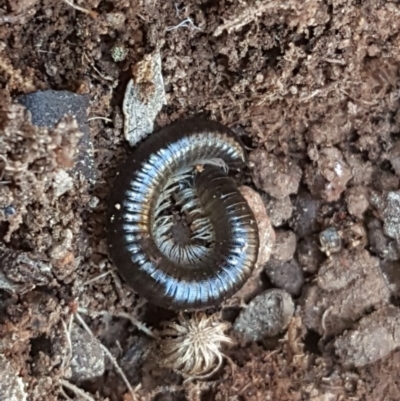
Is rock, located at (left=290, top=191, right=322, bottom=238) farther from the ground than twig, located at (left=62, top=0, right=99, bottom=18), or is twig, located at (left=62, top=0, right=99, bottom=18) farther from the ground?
twig, located at (left=62, top=0, right=99, bottom=18)

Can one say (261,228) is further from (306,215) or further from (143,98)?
(143,98)

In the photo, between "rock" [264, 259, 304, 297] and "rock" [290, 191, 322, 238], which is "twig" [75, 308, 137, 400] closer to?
"rock" [264, 259, 304, 297]

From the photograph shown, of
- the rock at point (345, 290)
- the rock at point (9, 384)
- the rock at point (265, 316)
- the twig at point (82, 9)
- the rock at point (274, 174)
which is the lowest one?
the rock at point (9, 384)

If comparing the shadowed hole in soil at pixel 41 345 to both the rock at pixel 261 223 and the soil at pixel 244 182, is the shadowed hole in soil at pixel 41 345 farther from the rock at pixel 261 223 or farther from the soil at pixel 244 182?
the rock at pixel 261 223

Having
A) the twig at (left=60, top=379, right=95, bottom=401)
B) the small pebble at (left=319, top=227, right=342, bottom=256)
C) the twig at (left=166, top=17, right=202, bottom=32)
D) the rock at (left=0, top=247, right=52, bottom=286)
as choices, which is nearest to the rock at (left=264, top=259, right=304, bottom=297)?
the small pebble at (left=319, top=227, right=342, bottom=256)

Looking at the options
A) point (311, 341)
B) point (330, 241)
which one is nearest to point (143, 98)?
point (330, 241)

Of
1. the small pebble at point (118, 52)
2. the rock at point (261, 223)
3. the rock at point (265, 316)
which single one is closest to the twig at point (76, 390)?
the rock at point (265, 316)

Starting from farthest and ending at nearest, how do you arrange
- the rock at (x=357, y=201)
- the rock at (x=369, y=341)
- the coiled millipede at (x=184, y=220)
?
1. the rock at (x=357, y=201)
2. the rock at (x=369, y=341)
3. the coiled millipede at (x=184, y=220)
